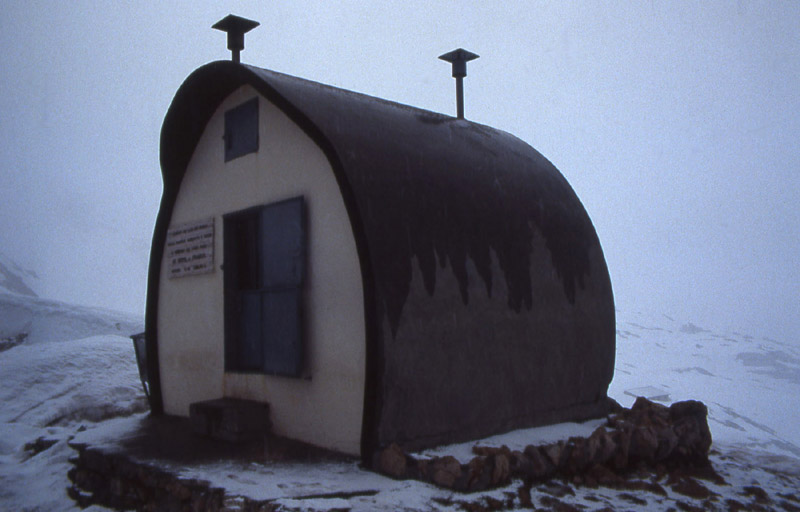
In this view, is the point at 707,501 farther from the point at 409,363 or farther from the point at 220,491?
the point at 220,491

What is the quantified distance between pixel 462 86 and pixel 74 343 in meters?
8.50

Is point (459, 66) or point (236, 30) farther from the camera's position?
point (459, 66)

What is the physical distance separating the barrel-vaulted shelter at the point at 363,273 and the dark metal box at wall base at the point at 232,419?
17 cm

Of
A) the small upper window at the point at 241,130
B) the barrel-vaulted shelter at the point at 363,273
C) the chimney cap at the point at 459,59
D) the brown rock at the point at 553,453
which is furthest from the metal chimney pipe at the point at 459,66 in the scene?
the brown rock at the point at 553,453

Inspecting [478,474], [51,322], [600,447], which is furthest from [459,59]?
[51,322]

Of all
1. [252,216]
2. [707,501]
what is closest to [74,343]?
[252,216]

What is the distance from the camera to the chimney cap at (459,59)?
8492 millimetres

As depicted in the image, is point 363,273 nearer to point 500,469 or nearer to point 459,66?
point 500,469

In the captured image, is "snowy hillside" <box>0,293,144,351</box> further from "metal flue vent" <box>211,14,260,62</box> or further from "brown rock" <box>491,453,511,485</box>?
"brown rock" <box>491,453,511,485</box>

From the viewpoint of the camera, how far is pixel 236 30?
6824mm

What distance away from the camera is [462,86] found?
8.51m

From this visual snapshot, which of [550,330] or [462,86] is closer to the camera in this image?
[550,330]

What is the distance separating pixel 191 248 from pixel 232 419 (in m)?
2.21

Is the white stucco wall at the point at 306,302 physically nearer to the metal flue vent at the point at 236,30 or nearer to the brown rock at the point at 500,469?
the metal flue vent at the point at 236,30
